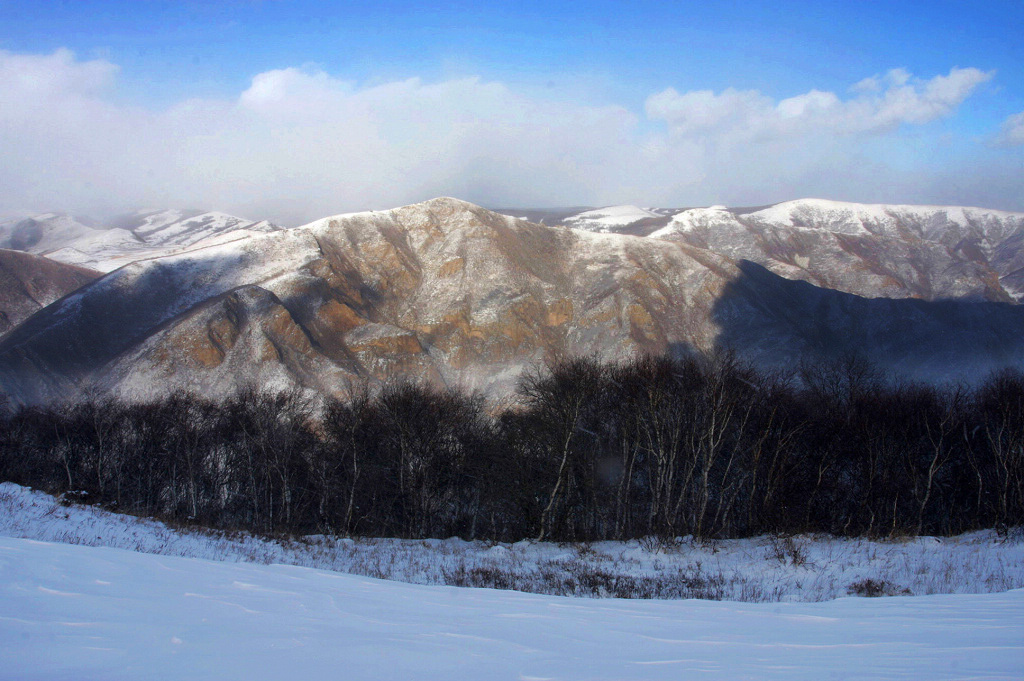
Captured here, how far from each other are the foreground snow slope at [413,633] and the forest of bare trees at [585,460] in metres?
16.8

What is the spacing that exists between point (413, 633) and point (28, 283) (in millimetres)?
164818

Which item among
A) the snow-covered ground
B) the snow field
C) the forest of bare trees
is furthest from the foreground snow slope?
the forest of bare trees

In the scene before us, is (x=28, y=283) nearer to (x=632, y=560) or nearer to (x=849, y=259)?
(x=632, y=560)

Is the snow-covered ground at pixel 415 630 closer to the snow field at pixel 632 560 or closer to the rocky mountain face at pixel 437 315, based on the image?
the snow field at pixel 632 560

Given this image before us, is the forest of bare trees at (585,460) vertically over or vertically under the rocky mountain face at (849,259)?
under

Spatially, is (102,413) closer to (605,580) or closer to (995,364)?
(605,580)

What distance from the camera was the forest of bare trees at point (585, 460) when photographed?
25891 millimetres

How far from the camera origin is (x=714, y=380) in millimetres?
24500

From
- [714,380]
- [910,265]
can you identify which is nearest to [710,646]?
[714,380]

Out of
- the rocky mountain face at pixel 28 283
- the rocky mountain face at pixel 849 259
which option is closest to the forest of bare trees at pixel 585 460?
the rocky mountain face at pixel 849 259

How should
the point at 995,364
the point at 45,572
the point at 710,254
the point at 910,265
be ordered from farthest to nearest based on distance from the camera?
the point at 910,265, the point at 710,254, the point at 995,364, the point at 45,572

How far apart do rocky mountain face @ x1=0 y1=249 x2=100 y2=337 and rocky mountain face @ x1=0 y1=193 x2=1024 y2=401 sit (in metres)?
49.0

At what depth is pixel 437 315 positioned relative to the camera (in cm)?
8994

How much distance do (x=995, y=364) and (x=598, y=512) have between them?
275 feet
